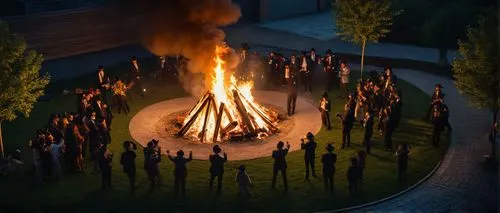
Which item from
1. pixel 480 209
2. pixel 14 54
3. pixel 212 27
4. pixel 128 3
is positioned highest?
pixel 128 3

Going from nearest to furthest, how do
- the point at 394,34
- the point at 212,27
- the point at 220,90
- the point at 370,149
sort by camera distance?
the point at 370,149 < the point at 212,27 < the point at 220,90 < the point at 394,34

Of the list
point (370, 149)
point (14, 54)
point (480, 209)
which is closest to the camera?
point (480, 209)

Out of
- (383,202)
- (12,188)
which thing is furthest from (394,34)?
(12,188)

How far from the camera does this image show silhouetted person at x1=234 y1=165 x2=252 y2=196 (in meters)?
16.5

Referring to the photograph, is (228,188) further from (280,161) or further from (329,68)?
(329,68)

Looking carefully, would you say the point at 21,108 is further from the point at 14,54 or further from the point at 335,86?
the point at 335,86

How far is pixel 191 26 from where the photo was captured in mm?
21203

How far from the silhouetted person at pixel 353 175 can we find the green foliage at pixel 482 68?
17.5 ft

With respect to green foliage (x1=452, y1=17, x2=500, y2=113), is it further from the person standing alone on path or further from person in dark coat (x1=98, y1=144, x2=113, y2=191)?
person in dark coat (x1=98, y1=144, x2=113, y2=191)

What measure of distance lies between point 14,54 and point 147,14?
6.15 metres

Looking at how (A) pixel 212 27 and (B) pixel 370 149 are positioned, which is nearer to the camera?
(B) pixel 370 149

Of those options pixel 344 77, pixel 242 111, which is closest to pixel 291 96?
pixel 242 111

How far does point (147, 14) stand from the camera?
2336cm

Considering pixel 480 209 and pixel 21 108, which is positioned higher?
pixel 21 108
